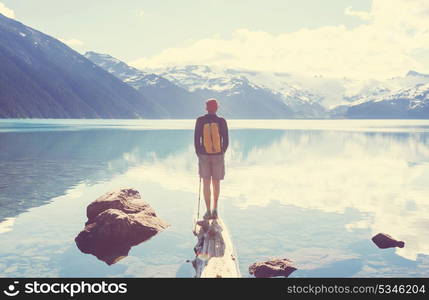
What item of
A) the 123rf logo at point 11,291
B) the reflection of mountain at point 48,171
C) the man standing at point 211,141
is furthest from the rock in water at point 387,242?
the reflection of mountain at point 48,171

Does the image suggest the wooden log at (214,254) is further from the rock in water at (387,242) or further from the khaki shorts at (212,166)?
the rock in water at (387,242)

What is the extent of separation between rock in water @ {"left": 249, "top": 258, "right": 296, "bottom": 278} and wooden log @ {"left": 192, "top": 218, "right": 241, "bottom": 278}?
66.4 inches

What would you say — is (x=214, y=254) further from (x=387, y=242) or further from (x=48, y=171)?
(x=48, y=171)

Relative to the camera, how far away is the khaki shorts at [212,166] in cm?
1368

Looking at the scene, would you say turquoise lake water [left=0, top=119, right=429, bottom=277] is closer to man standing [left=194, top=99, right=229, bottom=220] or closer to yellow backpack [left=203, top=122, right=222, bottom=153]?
man standing [left=194, top=99, right=229, bottom=220]

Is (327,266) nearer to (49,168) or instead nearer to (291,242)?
(291,242)

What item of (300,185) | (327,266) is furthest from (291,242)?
(300,185)

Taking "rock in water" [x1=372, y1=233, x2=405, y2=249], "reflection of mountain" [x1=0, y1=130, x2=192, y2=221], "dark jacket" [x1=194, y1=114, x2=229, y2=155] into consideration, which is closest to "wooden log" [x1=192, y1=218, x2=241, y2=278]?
"dark jacket" [x1=194, y1=114, x2=229, y2=155]

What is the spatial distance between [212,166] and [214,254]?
3.06m

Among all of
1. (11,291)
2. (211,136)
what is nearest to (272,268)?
(211,136)

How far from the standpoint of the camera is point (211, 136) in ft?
44.0

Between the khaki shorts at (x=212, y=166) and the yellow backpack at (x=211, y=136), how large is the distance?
34 centimetres

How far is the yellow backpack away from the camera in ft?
43.8

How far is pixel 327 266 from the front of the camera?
14.8m
